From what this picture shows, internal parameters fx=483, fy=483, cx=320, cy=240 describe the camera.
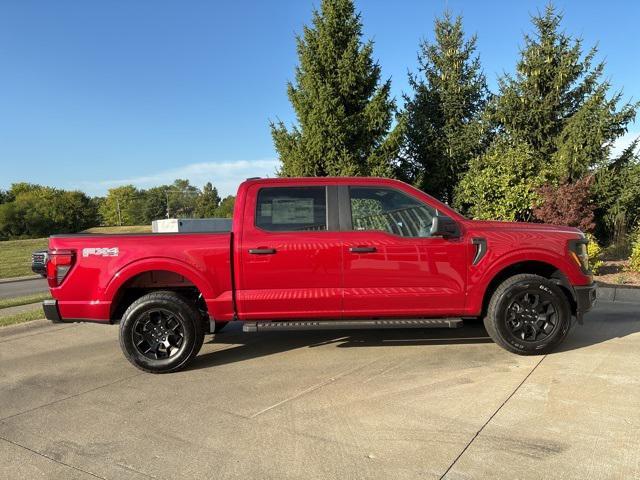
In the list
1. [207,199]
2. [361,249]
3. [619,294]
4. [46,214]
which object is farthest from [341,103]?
[207,199]

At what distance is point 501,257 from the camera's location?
501 centimetres

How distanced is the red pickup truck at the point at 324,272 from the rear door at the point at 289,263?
0.03 feet

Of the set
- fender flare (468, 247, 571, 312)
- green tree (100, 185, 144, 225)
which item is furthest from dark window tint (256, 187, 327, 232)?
green tree (100, 185, 144, 225)

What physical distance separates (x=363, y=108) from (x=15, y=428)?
505 inches

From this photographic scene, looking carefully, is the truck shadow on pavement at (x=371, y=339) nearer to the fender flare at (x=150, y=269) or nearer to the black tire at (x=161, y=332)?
the black tire at (x=161, y=332)

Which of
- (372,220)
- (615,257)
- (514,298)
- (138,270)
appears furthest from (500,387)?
(615,257)

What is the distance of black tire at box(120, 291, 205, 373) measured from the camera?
4.89 m

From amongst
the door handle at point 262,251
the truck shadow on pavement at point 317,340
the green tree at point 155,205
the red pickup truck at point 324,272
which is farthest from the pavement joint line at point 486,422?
the green tree at point 155,205

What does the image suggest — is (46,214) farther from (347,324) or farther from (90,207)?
(347,324)

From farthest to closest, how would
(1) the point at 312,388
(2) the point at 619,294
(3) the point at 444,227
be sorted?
(2) the point at 619,294, (3) the point at 444,227, (1) the point at 312,388

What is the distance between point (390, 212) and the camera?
5.14 metres

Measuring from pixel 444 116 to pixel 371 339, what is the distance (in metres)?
11.2

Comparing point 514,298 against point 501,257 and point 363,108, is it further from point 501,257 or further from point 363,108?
point 363,108

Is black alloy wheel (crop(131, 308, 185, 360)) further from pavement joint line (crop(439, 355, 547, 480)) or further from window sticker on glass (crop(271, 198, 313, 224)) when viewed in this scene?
pavement joint line (crop(439, 355, 547, 480))
